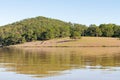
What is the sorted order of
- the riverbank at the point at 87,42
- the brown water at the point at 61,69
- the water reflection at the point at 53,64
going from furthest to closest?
the riverbank at the point at 87,42
the water reflection at the point at 53,64
the brown water at the point at 61,69

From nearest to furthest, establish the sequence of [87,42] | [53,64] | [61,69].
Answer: [61,69] < [53,64] < [87,42]

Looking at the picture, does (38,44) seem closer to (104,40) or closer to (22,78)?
(104,40)

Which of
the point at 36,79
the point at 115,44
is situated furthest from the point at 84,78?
the point at 115,44

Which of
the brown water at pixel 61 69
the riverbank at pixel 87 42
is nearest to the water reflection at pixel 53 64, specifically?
the brown water at pixel 61 69

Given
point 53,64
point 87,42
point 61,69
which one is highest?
point 61,69

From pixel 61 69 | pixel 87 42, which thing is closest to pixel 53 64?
pixel 61 69

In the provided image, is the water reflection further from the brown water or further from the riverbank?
the riverbank

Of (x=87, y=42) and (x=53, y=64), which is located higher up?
(x=53, y=64)

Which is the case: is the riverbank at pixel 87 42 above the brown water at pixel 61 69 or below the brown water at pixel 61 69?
below

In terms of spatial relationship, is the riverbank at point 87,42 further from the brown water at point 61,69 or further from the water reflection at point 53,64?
the brown water at point 61,69

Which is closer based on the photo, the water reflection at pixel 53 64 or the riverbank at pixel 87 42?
the water reflection at pixel 53 64

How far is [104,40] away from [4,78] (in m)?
155

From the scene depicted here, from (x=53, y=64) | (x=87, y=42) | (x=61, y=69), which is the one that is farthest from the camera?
(x=87, y=42)

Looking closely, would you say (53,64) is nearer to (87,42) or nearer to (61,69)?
(61,69)
